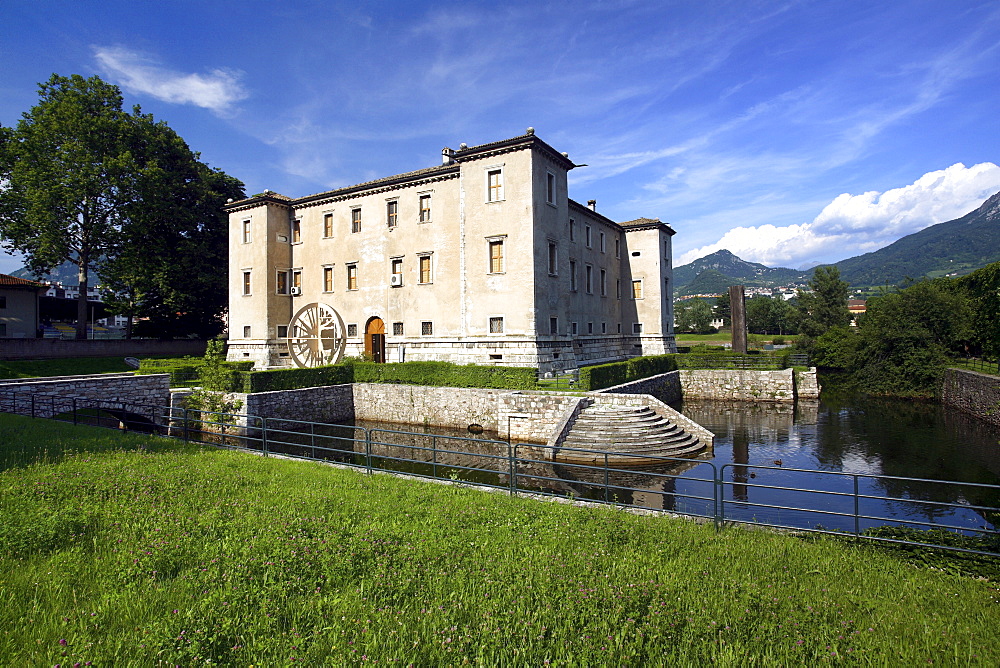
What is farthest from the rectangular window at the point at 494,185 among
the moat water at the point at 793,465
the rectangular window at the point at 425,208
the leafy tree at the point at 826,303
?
the leafy tree at the point at 826,303

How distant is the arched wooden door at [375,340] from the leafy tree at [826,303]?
171ft

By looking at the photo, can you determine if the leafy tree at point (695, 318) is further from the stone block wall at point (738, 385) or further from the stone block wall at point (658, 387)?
the stone block wall at point (658, 387)

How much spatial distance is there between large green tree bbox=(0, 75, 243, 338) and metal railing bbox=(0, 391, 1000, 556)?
16907 millimetres

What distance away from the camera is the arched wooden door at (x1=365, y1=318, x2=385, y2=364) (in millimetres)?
30500

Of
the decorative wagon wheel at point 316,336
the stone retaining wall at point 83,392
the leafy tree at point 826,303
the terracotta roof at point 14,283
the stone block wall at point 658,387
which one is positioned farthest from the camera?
the leafy tree at point 826,303

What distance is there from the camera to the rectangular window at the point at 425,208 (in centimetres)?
2898

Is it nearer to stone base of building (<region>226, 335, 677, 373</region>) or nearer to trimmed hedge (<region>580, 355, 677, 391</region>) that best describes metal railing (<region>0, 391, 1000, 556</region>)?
trimmed hedge (<region>580, 355, 677, 391</region>)

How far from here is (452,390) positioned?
75.2 feet

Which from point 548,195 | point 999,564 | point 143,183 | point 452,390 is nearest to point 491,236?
point 548,195

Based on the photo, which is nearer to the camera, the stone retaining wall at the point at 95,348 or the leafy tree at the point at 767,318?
the stone retaining wall at the point at 95,348

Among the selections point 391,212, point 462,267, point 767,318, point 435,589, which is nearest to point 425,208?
point 391,212

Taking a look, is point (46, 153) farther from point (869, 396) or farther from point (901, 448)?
point (869, 396)

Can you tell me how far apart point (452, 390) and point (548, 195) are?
39.0 feet

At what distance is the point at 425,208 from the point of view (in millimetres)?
29156
